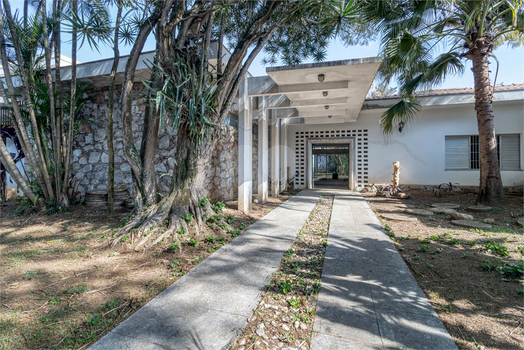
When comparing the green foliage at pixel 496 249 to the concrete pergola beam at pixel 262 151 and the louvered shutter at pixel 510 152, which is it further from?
the louvered shutter at pixel 510 152

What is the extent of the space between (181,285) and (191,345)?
87 cm

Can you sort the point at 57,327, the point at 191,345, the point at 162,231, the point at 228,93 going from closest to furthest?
the point at 191,345 < the point at 57,327 < the point at 162,231 < the point at 228,93

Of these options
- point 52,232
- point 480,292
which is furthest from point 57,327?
point 480,292

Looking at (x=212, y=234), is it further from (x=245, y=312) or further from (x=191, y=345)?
(x=191, y=345)

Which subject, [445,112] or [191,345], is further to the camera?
[445,112]

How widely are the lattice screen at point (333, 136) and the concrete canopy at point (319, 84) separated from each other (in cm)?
187

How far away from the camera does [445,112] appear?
9383 millimetres

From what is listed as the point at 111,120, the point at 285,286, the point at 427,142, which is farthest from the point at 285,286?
the point at 427,142

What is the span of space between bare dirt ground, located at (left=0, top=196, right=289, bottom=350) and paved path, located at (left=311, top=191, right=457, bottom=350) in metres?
1.57

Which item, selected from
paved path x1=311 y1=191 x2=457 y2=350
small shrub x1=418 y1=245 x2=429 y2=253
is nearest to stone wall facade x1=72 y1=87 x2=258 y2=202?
paved path x1=311 y1=191 x2=457 y2=350

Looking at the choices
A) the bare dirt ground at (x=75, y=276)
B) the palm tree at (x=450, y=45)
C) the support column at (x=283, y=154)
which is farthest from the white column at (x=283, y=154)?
the bare dirt ground at (x=75, y=276)

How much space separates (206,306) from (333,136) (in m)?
9.85

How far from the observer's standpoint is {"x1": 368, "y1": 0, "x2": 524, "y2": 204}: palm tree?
570 cm

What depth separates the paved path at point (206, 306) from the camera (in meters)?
1.68
